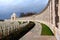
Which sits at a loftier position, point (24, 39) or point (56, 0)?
point (56, 0)

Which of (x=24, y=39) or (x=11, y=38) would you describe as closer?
(x=11, y=38)

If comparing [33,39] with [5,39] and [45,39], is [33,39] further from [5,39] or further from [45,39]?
[5,39]

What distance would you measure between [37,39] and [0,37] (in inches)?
189

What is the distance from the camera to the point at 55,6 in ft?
105

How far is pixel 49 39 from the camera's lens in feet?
56.7

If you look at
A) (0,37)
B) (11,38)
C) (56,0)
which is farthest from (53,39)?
(56,0)

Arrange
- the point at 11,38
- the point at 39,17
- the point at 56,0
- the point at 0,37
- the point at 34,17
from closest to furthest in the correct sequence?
1. the point at 0,37
2. the point at 11,38
3. the point at 56,0
4. the point at 39,17
5. the point at 34,17

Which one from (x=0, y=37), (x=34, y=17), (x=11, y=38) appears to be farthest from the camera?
(x=34, y=17)

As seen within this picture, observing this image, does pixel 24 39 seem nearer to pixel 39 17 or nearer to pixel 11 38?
pixel 11 38

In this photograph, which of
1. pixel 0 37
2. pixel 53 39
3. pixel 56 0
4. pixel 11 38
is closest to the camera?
pixel 0 37

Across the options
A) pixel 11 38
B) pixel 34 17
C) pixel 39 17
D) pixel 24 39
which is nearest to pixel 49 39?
pixel 24 39

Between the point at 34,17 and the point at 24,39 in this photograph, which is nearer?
the point at 24,39

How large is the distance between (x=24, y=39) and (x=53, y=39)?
82.9 inches

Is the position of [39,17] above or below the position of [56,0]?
below
